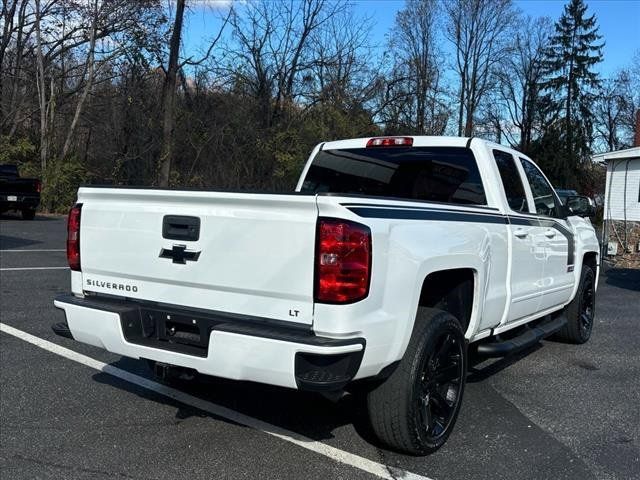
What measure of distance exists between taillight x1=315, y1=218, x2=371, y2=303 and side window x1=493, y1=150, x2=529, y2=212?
224 cm

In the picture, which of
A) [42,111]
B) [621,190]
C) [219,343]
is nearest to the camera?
[219,343]

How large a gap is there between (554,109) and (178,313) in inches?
2286

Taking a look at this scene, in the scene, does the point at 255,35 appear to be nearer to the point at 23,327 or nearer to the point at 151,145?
the point at 151,145

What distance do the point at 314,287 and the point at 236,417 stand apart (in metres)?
1.66

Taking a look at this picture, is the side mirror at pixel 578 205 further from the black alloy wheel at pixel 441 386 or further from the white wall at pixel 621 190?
the white wall at pixel 621 190

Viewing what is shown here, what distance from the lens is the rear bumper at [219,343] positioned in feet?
10.0

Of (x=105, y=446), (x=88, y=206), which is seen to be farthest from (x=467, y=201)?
(x=105, y=446)

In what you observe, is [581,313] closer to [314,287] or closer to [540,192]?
[540,192]

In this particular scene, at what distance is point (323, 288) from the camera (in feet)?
10.1

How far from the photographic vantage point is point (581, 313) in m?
6.77

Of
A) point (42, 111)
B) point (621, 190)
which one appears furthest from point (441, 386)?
point (42, 111)

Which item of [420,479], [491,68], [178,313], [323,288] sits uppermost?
[491,68]

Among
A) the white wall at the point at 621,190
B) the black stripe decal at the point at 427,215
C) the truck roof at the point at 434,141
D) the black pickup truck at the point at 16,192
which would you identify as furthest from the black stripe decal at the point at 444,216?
the black pickup truck at the point at 16,192

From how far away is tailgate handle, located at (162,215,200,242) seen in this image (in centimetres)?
351
